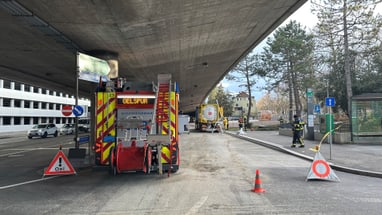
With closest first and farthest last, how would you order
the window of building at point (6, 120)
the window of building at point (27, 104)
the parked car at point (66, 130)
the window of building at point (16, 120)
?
the parked car at point (66, 130) → the window of building at point (6, 120) → the window of building at point (16, 120) → the window of building at point (27, 104)

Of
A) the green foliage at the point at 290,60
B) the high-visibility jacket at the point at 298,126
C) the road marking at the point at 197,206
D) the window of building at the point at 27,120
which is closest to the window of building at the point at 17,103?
the window of building at the point at 27,120

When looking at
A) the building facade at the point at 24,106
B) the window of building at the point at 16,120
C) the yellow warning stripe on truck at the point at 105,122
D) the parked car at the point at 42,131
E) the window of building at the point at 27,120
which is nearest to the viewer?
the yellow warning stripe on truck at the point at 105,122

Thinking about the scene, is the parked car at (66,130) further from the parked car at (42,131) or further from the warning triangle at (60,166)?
the warning triangle at (60,166)

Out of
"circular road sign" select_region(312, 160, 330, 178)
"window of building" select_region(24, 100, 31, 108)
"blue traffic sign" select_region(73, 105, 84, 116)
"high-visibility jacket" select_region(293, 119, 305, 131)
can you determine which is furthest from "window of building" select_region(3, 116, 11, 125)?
"circular road sign" select_region(312, 160, 330, 178)

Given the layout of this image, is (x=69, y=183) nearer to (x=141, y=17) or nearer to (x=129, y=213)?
(x=129, y=213)

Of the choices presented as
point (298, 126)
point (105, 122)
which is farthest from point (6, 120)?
point (105, 122)

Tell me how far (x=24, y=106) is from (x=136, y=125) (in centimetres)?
5526

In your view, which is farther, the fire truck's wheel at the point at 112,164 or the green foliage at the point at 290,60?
the green foliage at the point at 290,60

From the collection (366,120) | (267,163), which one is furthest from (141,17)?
(366,120)

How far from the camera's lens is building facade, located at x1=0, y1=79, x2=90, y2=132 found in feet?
163

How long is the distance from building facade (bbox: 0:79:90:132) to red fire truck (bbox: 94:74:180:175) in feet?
122

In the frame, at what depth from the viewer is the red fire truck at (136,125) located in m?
8.12

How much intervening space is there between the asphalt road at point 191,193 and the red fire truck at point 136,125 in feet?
2.13

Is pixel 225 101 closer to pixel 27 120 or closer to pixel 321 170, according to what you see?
pixel 27 120
